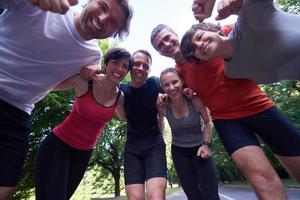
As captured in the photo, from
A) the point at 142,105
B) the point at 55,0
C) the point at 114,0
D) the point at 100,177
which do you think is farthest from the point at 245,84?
the point at 100,177

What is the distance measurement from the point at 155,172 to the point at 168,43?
1625 millimetres

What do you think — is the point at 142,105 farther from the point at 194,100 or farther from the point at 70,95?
the point at 70,95

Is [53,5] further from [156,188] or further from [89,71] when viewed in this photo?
[156,188]

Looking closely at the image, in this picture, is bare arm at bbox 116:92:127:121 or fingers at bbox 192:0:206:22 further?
bare arm at bbox 116:92:127:121

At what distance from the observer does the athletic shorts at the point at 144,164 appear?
4.04 meters

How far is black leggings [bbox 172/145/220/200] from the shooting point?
412 cm

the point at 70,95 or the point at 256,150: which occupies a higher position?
the point at 70,95

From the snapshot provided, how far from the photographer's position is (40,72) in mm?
2895

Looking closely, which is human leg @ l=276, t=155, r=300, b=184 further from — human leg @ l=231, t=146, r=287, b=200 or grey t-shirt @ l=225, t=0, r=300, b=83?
grey t-shirt @ l=225, t=0, r=300, b=83

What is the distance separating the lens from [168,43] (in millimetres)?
4406

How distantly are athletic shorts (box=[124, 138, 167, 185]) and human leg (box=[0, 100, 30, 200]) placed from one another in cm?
145

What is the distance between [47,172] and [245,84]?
7.52 feet

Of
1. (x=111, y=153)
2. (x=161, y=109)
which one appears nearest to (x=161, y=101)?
(x=161, y=109)

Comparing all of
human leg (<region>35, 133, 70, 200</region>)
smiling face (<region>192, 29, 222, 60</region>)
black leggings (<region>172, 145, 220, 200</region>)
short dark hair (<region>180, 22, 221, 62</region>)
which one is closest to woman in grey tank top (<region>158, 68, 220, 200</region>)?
black leggings (<region>172, 145, 220, 200</region>)
